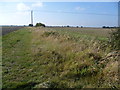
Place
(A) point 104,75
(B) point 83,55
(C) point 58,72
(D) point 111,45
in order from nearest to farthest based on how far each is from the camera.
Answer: (A) point 104,75
(C) point 58,72
(B) point 83,55
(D) point 111,45

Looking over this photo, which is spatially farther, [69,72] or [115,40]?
[115,40]

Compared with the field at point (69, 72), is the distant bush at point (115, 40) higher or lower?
higher

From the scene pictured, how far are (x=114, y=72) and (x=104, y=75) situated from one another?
35 cm

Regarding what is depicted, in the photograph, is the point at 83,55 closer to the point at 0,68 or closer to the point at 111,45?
the point at 111,45

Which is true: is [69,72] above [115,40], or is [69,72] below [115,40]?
below

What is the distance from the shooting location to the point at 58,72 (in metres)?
7.38

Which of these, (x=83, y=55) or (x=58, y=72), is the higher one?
(x=83, y=55)

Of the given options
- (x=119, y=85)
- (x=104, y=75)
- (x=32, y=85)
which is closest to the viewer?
(x=119, y=85)

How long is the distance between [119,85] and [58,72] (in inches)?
101

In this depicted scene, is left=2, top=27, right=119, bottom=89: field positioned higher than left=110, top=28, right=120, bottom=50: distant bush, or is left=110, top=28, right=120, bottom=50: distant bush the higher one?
left=110, top=28, right=120, bottom=50: distant bush

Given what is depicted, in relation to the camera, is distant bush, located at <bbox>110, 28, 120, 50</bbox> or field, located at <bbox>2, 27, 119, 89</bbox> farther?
distant bush, located at <bbox>110, 28, 120, 50</bbox>

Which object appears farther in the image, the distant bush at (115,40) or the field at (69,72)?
the distant bush at (115,40)

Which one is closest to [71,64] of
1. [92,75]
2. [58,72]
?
[58,72]

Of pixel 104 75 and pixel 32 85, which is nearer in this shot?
pixel 32 85
